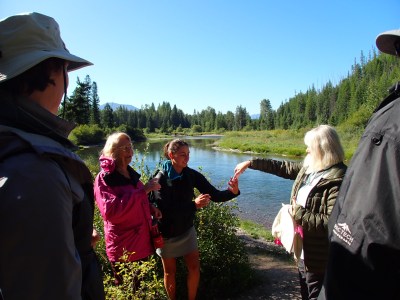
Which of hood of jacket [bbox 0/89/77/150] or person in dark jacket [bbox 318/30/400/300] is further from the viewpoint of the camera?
hood of jacket [bbox 0/89/77/150]

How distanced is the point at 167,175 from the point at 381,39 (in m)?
2.78

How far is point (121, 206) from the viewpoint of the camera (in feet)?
10.5

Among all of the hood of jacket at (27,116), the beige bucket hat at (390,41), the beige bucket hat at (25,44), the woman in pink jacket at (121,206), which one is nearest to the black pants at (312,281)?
the woman in pink jacket at (121,206)

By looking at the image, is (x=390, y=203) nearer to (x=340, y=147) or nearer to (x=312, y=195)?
(x=312, y=195)

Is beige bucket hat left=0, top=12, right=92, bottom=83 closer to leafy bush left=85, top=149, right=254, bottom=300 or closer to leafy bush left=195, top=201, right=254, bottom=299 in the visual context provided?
leafy bush left=85, top=149, right=254, bottom=300

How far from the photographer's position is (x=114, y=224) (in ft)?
11.0

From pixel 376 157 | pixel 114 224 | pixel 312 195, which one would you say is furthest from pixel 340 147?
pixel 114 224

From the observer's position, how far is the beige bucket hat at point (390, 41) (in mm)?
1161

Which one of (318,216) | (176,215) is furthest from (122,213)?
(318,216)

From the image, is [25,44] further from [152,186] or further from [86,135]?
[86,135]

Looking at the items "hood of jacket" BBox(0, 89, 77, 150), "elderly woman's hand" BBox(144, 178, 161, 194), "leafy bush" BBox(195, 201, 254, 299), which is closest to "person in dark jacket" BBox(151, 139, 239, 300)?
"elderly woman's hand" BBox(144, 178, 161, 194)

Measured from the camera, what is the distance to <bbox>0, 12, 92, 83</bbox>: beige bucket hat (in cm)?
112

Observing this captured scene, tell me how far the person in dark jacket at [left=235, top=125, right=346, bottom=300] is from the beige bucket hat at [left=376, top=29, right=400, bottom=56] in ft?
5.43

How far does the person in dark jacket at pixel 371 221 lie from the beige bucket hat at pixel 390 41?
0.04 metres
